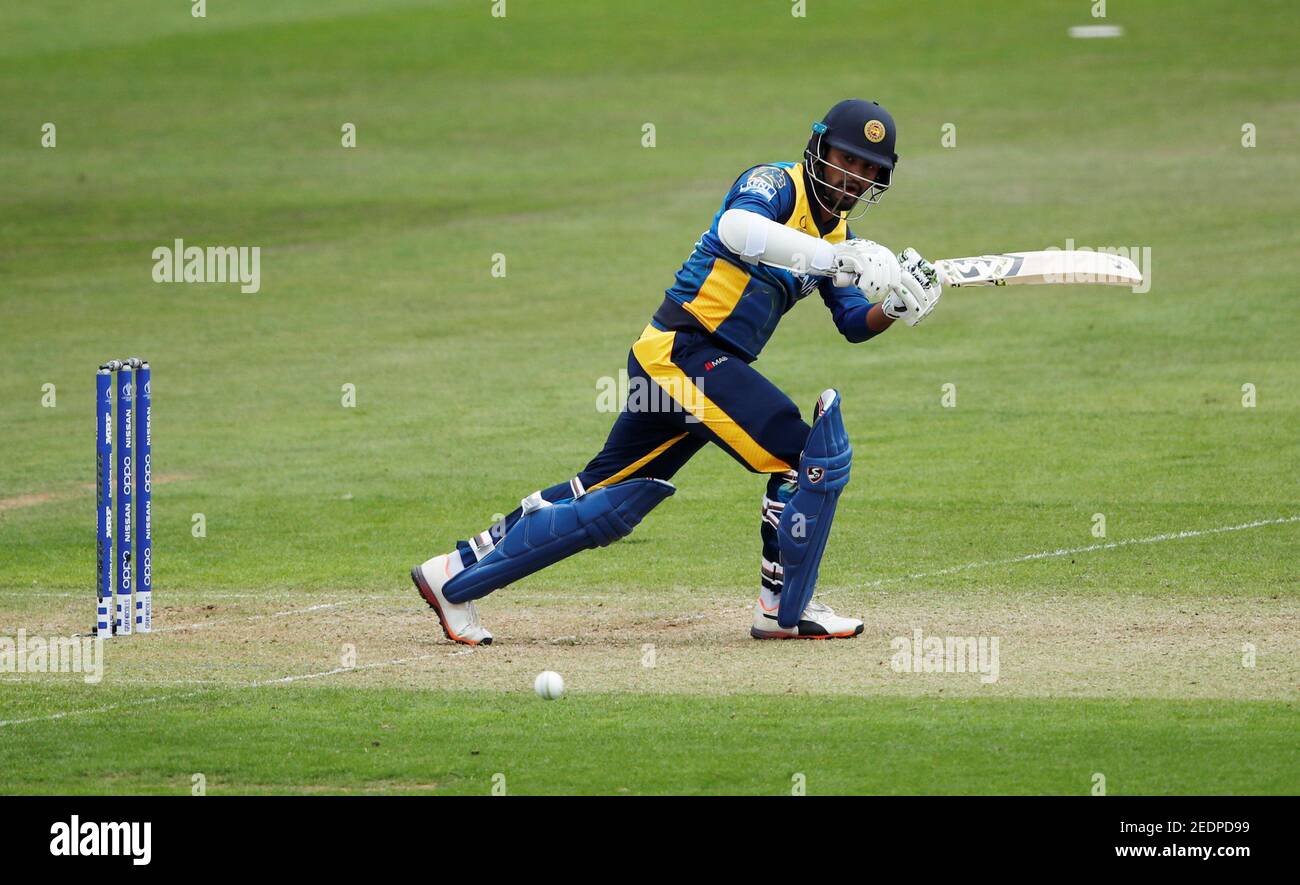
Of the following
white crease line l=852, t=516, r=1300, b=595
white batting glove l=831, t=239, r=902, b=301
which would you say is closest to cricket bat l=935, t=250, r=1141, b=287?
white batting glove l=831, t=239, r=902, b=301

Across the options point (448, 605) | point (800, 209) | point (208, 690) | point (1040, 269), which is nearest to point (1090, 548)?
point (1040, 269)

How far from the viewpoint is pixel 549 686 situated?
838 centimetres

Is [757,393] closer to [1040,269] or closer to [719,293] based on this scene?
[719,293]

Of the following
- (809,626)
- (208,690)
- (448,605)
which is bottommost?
(208,690)

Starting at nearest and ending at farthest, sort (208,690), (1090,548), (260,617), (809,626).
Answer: (208,690) < (809,626) < (260,617) < (1090,548)

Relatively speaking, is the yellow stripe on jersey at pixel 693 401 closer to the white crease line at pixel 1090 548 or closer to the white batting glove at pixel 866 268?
the white batting glove at pixel 866 268

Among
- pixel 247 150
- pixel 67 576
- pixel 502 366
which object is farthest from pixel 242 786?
pixel 247 150

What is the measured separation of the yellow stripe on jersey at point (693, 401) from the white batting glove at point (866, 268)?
858 millimetres

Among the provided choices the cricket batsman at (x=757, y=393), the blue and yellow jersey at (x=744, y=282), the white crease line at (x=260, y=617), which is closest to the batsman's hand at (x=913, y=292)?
the cricket batsman at (x=757, y=393)

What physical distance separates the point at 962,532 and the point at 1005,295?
34.4 ft

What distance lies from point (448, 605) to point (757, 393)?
190 cm

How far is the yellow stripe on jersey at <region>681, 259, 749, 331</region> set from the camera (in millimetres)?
9359

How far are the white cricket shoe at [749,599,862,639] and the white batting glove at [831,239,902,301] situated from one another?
1.69 m

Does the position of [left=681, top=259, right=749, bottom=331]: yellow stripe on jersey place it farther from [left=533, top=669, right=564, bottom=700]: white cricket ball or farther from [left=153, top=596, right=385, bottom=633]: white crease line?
[left=153, top=596, right=385, bottom=633]: white crease line
